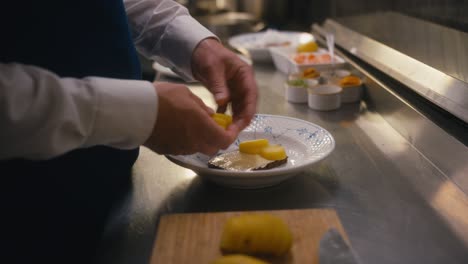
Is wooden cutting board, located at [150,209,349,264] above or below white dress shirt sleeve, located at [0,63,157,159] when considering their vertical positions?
below

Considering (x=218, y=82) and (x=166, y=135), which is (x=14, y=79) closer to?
(x=166, y=135)

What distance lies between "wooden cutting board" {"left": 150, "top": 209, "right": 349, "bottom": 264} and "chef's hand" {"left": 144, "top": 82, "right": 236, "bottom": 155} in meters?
0.11

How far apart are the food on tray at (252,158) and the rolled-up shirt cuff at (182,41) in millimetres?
235

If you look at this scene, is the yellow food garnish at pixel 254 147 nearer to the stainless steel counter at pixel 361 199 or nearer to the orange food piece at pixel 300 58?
the stainless steel counter at pixel 361 199

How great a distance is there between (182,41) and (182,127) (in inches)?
14.6

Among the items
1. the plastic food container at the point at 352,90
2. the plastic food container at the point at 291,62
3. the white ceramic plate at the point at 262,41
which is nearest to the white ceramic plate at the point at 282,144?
the plastic food container at the point at 352,90

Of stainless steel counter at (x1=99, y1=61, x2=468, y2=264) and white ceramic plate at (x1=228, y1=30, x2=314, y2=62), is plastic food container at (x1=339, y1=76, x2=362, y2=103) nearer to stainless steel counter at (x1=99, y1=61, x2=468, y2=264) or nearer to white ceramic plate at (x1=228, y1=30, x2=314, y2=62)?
stainless steel counter at (x1=99, y1=61, x2=468, y2=264)

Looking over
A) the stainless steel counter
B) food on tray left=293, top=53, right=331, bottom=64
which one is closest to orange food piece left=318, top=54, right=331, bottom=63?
food on tray left=293, top=53, right=331, bottom=64

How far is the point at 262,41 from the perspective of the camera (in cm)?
214

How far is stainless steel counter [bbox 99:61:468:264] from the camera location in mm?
748

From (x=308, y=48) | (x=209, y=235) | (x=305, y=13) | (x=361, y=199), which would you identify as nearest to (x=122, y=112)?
A: (x=209, y=235)

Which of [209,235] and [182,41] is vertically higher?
[182,41]

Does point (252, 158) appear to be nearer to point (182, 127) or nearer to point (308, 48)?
point (182, 127)

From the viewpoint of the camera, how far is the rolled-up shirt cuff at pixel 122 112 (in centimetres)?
68
